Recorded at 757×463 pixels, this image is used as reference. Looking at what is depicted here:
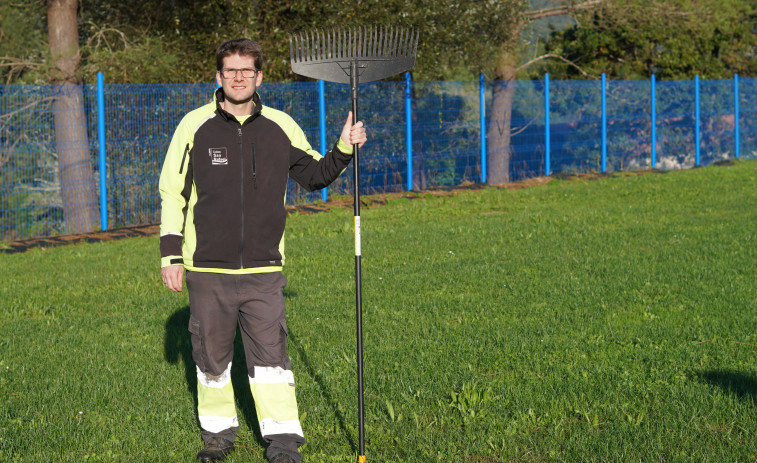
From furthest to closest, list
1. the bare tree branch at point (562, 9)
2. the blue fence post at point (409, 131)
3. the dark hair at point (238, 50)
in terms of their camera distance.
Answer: the bare tree branch at point (562, 9) < the blue fence post at point (409, 131) < the dark hair at point (238, 50)

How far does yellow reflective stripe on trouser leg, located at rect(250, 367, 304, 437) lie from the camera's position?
15.2 ft

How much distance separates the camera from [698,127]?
26188 mm

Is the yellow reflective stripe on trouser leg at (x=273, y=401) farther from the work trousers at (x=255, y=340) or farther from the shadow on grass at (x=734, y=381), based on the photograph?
the shadow on grass at (x=734, y=381)

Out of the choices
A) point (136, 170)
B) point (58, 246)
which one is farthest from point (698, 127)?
point (58, 246)

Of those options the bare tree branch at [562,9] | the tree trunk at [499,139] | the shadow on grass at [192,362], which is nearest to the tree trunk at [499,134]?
the tree trunk at [499,139]

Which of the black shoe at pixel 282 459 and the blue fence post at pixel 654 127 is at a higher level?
the blue fence post at pixel 654 127

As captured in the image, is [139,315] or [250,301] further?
[139,315]

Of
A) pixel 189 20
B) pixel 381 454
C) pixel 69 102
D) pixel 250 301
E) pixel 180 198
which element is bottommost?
pixel 381 454

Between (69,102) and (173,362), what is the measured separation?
26.2 ft

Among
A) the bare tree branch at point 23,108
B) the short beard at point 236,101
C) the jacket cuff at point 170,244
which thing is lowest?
the jacket cuff at point 170,244

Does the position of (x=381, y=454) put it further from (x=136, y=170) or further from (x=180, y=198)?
(x=136, y=170)

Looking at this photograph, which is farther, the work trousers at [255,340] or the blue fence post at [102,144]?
the blue fence post at [102,144]

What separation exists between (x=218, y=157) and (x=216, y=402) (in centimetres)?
121

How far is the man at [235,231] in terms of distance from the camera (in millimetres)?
4551
